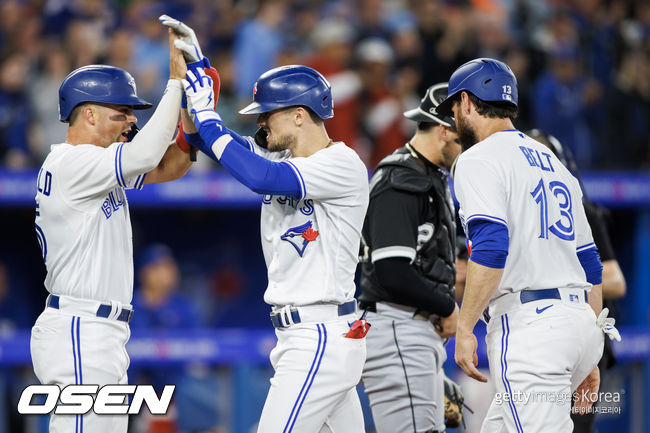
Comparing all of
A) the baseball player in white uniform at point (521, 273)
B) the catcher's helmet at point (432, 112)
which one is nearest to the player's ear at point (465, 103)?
the baseball player in white uniform at point (521, 273)

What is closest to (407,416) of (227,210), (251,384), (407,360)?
(407,360)

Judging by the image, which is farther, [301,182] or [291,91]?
[291,91]

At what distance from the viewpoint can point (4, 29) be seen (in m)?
8.41

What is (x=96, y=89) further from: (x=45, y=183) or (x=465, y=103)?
(x=465, y=103)

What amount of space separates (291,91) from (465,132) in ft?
2.63

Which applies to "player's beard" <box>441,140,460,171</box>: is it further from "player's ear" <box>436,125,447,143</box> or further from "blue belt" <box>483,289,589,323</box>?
"blue belt" <box>483,289,589,323</box>

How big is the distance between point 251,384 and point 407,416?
3.49 m

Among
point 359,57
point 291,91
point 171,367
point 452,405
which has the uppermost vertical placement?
point 359,57

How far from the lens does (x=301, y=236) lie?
3.69 meters

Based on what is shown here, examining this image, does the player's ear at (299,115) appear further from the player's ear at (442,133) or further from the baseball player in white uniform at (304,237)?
the player's ear at (442,133)

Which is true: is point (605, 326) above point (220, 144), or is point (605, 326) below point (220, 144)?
below

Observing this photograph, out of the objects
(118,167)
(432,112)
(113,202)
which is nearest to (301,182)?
(118,167)

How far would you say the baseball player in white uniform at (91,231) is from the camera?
3701 millimetres

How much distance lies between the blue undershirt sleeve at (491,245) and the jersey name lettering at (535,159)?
351 mm
